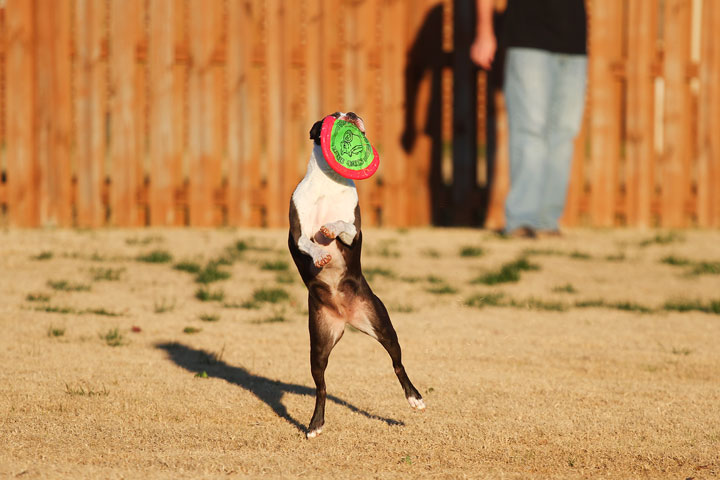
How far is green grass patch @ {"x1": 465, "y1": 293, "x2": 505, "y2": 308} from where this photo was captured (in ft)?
24.4

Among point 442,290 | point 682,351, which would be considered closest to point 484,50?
point 442,290

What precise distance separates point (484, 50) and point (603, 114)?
78.4 inches

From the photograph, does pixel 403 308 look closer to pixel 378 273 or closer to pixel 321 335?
pixel 378 273

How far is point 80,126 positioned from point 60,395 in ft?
18.4

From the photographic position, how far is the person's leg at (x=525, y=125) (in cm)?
974

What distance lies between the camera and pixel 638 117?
1113 centimetres

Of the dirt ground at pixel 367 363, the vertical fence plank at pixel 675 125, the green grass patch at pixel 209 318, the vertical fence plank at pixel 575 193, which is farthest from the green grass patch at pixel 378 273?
the vertical fence plank at pixel 675 125

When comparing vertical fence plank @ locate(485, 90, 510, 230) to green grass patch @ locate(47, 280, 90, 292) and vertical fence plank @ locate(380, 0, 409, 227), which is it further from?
green grass patch @ locate(47, 280, 90, 292)

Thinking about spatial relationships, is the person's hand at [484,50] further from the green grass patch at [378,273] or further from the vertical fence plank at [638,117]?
the green grass patch at [378,273]

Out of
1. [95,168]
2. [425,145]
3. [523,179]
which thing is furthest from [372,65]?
[95,168]

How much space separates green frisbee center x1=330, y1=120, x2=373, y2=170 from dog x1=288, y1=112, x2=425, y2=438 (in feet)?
0.24

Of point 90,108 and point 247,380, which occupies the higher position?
point 90,108

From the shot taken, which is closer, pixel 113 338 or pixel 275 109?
pixel 113 338

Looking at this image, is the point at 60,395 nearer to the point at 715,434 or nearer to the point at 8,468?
the point at 8,468
